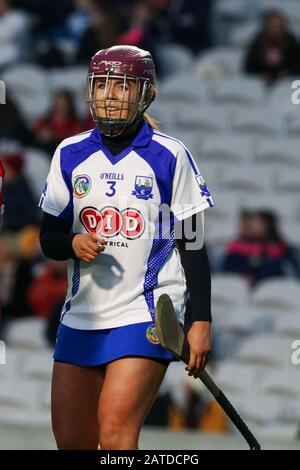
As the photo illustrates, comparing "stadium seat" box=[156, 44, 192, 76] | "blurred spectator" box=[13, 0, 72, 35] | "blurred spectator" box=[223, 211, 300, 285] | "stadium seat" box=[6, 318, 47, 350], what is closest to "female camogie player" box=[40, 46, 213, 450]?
"blurred spectator" box=[223, 211, 300, 285]

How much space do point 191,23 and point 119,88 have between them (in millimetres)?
7755

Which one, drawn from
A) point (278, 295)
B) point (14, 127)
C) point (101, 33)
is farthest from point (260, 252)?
point (101, 33)

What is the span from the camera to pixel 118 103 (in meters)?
5.12

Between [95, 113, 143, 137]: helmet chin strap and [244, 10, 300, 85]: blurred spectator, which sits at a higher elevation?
[95, 113, 143, 137]: helmet chin strap

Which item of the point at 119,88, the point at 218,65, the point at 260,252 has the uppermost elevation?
the point at 119,88

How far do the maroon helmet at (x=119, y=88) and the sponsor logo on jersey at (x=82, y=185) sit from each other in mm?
191

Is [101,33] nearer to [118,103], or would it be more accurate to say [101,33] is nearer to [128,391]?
[118,103]

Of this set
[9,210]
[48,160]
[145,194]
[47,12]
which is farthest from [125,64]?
[47,12]

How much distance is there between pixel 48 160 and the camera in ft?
38.4

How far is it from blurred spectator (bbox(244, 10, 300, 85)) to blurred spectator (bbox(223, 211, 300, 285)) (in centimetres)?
207

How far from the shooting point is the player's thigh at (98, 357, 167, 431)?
4.90 m

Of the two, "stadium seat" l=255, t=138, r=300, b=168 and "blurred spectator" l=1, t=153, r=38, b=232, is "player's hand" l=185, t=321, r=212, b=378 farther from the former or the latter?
"stadium seat" l=255, t=138, r=300, b=168

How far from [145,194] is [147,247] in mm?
197

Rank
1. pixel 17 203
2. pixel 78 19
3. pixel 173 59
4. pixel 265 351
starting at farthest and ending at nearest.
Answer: pixel 78 19
pixel 173 59
pixel 17 203
pixel 265 351
